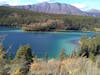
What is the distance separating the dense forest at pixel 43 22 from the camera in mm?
105162

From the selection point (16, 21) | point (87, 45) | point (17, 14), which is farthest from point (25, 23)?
point (87, 45)

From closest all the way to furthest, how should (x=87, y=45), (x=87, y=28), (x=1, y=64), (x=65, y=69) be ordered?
(x=1, y=64) → (x=65, y=69) → (x=87, y=45) → (x=87, y=28)

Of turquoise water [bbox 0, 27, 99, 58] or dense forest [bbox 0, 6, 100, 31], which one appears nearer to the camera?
turquoise water [bbox 0, 27, 99, 58]

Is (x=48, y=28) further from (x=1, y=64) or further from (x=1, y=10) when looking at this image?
(x=1, y=64)

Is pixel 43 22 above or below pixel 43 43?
below

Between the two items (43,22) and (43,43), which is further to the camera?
(43,22)

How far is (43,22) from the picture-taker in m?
114

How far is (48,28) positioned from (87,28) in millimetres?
17462

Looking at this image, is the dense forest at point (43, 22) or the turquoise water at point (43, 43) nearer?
the turquoise water at point (43, 43)

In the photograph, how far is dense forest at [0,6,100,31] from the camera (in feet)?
345

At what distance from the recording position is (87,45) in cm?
4272

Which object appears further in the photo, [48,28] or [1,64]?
[48,28]

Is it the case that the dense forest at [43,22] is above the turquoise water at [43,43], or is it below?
below

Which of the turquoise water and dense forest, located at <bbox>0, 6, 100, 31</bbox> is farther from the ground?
the turquoise water
